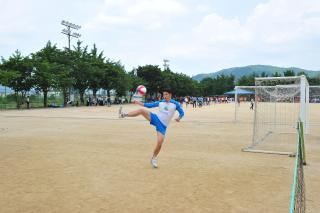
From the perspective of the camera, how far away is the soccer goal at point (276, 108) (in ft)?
43.1

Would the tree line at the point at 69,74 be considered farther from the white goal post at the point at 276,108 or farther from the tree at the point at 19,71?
the white goal post at the point at 276,108

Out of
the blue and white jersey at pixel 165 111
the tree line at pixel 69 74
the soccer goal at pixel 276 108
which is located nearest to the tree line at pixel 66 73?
the tree line at pixel 69 74

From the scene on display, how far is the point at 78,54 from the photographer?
2207 inches

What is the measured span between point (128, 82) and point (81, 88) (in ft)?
30.3

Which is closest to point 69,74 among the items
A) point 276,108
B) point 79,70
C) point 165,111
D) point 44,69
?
point 79,70

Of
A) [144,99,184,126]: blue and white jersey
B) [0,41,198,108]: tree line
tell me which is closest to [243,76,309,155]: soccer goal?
[144,99,184,126]: blue and white jersey

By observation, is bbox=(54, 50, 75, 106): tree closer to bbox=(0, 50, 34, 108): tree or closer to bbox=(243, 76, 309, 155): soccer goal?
bbox=(0, 50, 34, 108): tree

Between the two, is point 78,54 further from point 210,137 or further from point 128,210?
point 128,210

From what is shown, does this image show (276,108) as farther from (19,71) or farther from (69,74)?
(69,74)

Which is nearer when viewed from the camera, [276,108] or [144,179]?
[144,179]

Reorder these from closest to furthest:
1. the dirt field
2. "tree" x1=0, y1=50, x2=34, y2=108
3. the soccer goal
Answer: the dirt field, the soccer goal, "tree" x1=0, y1=50, x2=34, y2=108

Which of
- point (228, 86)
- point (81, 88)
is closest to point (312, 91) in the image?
point (81, 88)

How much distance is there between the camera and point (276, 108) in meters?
19.7

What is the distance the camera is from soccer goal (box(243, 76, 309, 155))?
43.1 ft
